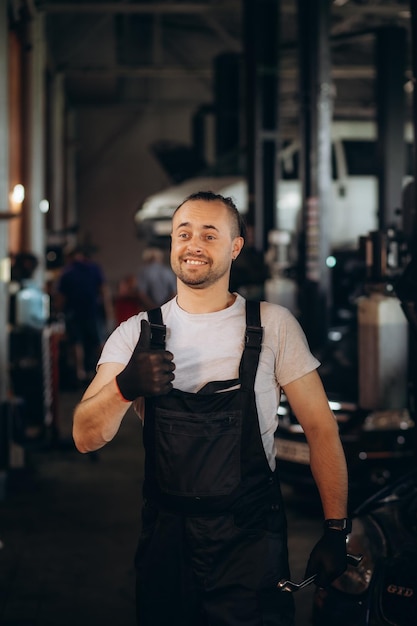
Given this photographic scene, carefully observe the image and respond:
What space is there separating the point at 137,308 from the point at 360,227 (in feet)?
13.4

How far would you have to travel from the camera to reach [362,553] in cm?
A: 376

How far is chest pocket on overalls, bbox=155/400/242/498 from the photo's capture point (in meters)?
2.99

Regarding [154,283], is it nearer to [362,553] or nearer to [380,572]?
[362,553]

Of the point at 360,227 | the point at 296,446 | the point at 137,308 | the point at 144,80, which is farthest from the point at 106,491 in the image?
the point at 144,80

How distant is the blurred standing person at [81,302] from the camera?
14047 mm

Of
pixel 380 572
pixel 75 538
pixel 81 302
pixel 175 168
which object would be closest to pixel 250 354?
pixel 380 572

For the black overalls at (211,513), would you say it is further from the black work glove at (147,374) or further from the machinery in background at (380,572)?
the machinery in background at (380,572)

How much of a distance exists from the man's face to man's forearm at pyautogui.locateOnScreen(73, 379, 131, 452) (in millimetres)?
431

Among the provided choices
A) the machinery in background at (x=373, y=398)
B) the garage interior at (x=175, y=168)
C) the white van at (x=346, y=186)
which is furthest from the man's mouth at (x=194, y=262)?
the white van at (x=346, y=186)

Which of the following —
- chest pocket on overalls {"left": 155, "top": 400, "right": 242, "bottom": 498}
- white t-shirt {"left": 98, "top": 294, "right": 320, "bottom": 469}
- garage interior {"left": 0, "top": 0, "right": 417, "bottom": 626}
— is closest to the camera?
chest pocket on overalls {"left": 155, "top": 400, "right": 242, "bottom": 498}

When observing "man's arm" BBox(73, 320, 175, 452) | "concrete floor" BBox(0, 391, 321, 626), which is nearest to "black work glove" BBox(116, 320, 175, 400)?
"man's arm" BBox(73, 320, 175, 452)

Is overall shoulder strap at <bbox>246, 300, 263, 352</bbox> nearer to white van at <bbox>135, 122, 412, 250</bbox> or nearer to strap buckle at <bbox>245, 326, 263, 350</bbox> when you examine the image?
strap buckle at <bbox>245, 326, 263, 350</bbox>

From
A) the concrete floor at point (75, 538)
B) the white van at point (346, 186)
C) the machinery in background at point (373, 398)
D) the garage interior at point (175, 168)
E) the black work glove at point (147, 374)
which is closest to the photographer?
the black work glove at point (147, 374)

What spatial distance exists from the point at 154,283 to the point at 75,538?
7725 mm
